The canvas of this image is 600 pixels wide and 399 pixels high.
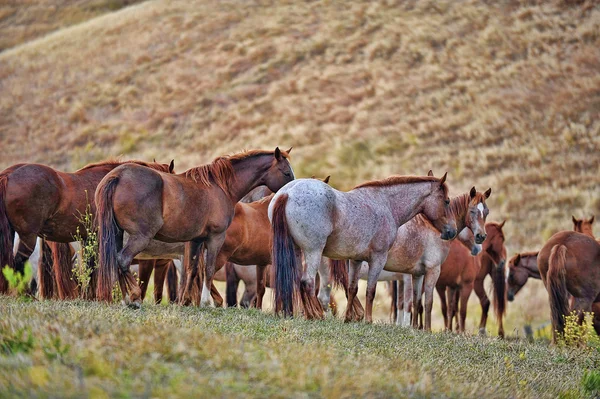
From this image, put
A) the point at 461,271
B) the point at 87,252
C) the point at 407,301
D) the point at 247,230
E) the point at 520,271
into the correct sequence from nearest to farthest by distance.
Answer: the point at 87,252, the point at 247,230, the point at 407,301, the point at 461,271, the point at 520,271

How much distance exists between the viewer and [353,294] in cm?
1171

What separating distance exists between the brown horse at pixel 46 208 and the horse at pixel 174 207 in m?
0.73

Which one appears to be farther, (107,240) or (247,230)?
(247,230)

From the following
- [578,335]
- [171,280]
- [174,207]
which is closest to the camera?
[174,207]

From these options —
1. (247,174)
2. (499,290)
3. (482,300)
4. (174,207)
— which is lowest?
(482,300)

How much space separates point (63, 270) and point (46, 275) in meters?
0.68

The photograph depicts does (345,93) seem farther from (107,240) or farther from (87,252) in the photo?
(107,240)

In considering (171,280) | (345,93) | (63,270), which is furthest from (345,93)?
(63,270)

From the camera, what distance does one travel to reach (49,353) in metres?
5.32

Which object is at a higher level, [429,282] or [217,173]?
[217,173]

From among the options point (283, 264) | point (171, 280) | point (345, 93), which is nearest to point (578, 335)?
point (283, 264)

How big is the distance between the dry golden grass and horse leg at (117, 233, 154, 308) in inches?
858

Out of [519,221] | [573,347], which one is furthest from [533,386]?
[519,221]

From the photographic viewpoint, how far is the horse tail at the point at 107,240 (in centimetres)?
976
